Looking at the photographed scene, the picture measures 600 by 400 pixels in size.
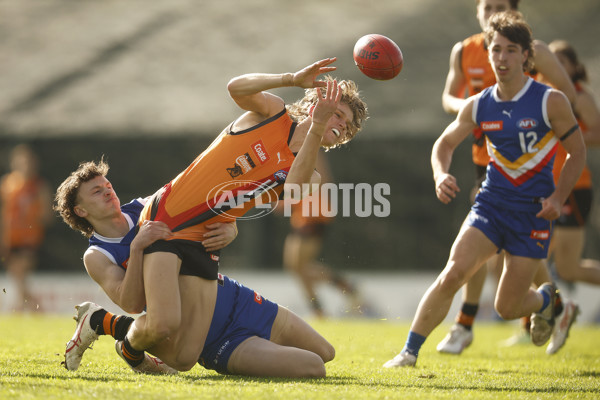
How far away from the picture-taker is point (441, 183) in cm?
495

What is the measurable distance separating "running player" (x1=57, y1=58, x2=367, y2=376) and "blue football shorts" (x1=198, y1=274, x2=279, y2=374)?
0.12 meters

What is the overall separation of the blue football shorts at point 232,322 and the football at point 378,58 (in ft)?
5.25

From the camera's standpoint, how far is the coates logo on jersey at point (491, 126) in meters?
5.19

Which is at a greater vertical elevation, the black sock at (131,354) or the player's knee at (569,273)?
the player's knee at (569,273)

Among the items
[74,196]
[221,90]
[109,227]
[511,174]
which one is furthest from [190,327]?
[221,90]

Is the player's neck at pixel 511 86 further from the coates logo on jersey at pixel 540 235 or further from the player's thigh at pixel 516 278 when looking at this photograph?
the player's thigh at pixel 516 278

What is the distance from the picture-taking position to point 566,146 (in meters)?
5.07

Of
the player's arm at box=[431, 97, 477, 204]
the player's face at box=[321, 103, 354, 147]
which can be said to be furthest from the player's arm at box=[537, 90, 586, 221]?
the player's face at box=[321, 103, 354, 147]

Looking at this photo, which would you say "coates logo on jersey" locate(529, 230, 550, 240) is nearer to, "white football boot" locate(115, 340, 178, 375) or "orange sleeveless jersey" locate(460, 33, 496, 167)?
"orange sleeveless jersey" locate(460, 33, 496, 167)

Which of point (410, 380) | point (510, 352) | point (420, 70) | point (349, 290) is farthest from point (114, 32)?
point (410, 380)

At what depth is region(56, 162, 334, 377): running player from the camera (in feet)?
15.2

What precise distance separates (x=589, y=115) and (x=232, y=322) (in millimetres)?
3911

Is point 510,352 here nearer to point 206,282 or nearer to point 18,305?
point 206,282

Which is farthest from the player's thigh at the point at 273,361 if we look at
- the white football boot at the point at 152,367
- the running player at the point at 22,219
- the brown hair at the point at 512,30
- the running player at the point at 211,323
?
the running player at the point at 22,219
